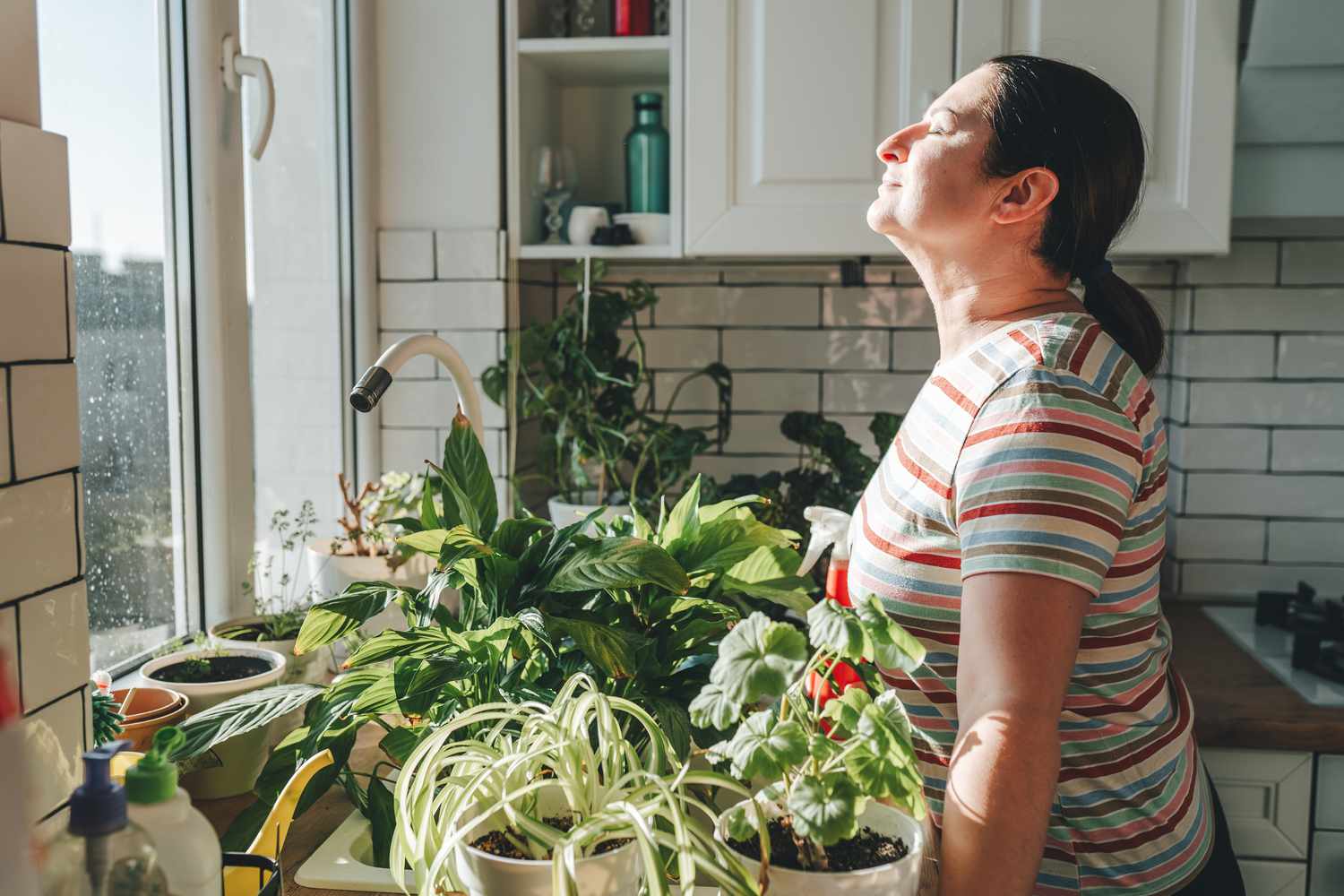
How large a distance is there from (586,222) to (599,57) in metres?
0.31

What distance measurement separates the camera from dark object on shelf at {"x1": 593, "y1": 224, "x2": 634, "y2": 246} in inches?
78.5

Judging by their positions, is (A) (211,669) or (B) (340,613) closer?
(B) (340,613)

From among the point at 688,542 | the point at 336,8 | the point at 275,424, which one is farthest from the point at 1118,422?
the point at 336,8

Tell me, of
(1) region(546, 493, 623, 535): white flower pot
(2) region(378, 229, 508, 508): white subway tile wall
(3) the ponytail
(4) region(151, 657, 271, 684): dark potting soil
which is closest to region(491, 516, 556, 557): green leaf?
(4) region(151, 657, 271, 684): dark potting soil

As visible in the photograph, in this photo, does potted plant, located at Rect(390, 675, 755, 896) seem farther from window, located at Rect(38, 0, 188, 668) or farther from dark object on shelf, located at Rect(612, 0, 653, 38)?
dark object on shelf, located at Rect(612, 0, 653, 38)

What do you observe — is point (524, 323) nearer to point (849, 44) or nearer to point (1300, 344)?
point (849, 44)

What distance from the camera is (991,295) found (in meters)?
1.07

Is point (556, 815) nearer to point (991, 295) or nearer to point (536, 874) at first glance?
point (536, 874)

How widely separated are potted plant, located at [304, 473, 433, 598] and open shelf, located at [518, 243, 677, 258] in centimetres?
50

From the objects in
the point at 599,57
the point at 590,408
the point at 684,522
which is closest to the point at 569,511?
the point at 590,408

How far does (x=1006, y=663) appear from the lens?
0.79 meters

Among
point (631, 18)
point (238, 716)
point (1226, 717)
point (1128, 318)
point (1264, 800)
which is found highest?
point (631, 18)

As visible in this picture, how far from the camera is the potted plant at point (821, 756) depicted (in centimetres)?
61

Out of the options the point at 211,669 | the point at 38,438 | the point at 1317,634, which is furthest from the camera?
the point at 1317,634
